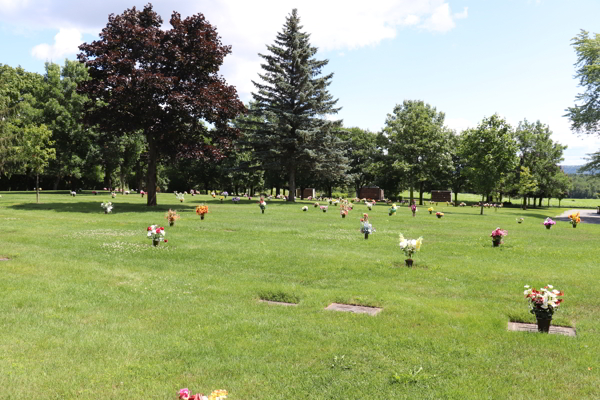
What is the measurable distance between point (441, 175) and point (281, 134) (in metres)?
40.7

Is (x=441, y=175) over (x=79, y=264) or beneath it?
over

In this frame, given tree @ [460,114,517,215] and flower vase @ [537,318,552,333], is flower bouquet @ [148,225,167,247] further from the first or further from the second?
tree @ [460,114,517,215]

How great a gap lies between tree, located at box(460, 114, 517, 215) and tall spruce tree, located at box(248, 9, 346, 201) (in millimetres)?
Answer: 14179

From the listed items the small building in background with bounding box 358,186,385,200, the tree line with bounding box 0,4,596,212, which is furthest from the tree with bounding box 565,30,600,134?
the small building in background with bounding box 358,186,385,200

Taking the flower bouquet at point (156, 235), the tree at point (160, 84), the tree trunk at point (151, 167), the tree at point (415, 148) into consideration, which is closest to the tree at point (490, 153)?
the tree at point (415, 148)

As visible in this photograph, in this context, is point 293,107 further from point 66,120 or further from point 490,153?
point 66,120

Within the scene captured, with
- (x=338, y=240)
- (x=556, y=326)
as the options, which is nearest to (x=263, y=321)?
(x=556, y=326)

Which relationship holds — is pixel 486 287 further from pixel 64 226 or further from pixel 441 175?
pixel 441 175

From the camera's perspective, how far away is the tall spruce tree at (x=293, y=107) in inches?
1811

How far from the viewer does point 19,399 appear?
4.77m

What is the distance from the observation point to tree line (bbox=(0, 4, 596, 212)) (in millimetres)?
30812

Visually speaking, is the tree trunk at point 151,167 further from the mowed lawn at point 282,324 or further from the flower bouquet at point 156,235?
the flower bouquet at point 156,235

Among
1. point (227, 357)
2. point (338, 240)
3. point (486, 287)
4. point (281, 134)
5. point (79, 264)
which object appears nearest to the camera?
point (227, 357)

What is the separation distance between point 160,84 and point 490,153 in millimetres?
33381
